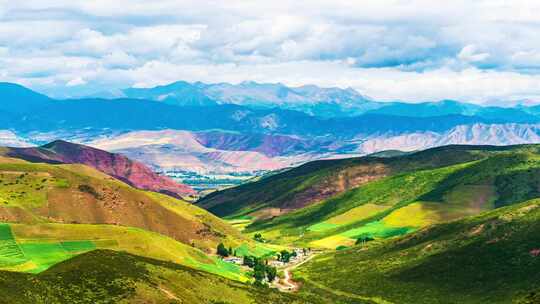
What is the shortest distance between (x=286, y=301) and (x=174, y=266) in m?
34.5

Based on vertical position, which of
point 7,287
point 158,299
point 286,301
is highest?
point 7,287

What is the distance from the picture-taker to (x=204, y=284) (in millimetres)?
189750

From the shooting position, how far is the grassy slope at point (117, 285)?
142 meters

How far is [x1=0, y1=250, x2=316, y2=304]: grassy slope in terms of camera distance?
14238 centimetres

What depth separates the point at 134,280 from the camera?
16362cm

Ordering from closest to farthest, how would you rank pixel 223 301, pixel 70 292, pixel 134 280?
pixel 70 292 → pixel 134 280 → pixel 223 301

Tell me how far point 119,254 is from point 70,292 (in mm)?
40840

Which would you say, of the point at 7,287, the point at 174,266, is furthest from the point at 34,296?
the point at 174,266

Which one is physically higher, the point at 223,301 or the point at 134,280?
the point at 134,280

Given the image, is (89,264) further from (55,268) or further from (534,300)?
(534,300)

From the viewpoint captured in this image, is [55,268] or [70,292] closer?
[70,292]

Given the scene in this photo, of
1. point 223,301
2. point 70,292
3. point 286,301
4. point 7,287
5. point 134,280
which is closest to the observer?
point 7,287

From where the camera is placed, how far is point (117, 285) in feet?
517

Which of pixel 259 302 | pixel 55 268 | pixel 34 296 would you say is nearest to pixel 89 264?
pixel 55 268
